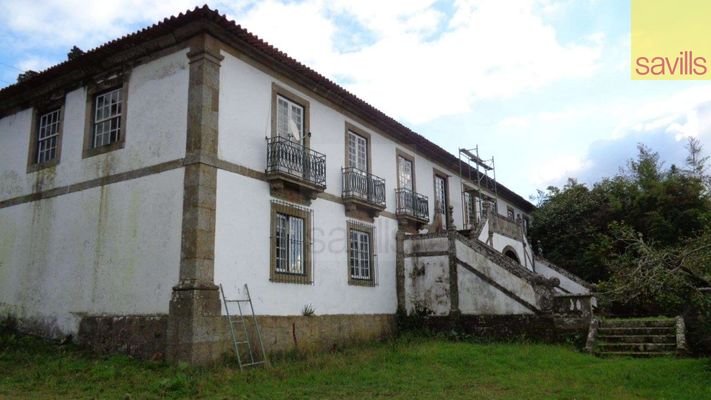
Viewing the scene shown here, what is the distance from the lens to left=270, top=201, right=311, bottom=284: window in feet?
41.7

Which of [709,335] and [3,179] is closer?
[709,335]

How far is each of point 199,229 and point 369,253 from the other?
649 cm

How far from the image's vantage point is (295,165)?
43.1ft

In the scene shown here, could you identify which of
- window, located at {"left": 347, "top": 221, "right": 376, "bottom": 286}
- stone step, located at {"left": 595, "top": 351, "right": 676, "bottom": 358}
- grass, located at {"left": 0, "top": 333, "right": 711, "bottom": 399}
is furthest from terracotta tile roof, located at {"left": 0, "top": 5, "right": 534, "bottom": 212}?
stone step, located at {"left": 595, "top": 351, "right": 676, "bottom": 358}

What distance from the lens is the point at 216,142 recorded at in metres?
11.5

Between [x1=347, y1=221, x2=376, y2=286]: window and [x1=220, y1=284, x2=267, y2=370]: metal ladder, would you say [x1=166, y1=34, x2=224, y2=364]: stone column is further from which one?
[x1=347, y1=221, x2=376, y2=286]: window

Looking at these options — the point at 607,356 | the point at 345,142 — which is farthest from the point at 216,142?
the point at 607,356

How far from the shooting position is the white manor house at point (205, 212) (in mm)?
11195

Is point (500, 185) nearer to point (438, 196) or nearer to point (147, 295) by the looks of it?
point (438, 196)

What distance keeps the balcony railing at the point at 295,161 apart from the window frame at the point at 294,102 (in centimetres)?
29

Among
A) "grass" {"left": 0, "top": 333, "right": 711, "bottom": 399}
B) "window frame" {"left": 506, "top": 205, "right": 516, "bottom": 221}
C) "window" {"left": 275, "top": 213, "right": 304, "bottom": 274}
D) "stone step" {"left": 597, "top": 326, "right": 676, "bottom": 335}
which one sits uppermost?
"window frame" {"left": 506, "top": 205, "right": 516, "bottom": 221}

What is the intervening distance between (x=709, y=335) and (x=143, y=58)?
44.5 feet

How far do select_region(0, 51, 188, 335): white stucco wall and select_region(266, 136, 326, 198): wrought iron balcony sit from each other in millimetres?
2061

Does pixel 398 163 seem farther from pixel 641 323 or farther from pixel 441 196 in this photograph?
pixel 641 323
